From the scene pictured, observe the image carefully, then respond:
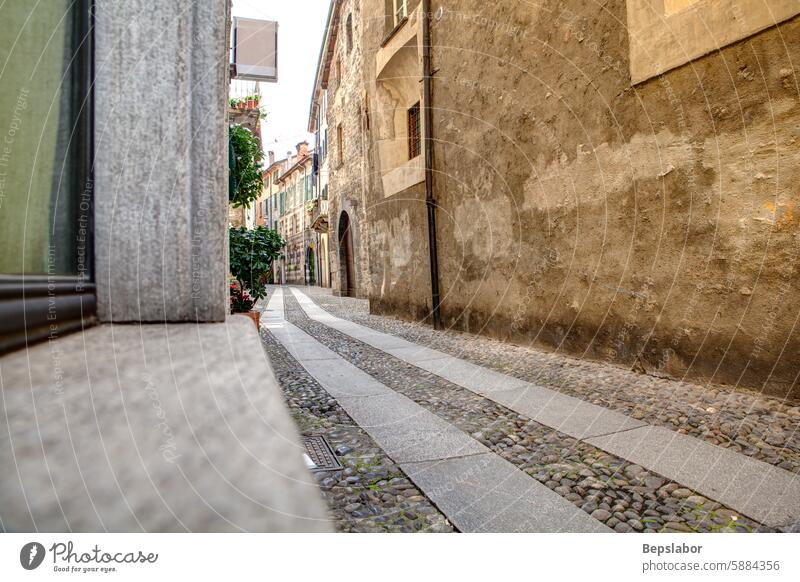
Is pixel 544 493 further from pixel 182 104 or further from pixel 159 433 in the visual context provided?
pixel 182 104

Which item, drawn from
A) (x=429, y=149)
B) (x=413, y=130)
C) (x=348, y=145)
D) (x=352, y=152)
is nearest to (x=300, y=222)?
→ (x=348, y=145)

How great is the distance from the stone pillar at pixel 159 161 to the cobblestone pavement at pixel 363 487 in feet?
2.93

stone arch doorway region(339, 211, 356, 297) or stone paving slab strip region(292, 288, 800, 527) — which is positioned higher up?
stone arch doorway region(339, 211, 356, 297)

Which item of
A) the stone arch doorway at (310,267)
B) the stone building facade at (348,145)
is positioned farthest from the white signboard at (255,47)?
the stone arch doorway at (310,267)

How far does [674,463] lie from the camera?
208 centimetres

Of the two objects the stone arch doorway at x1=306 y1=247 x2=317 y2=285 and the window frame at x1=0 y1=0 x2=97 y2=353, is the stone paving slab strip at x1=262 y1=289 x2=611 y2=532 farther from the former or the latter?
the stone arch doorway at x1=306 y1=247 x2=317 y2=285

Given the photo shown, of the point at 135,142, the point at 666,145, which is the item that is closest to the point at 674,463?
the point at 135,142

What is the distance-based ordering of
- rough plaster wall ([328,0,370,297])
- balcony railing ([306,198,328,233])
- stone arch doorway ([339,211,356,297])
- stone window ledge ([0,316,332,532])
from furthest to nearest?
balcony railing ([306,198,328,233]) < stone arch doorway ([339,211,356,297]) < rough plaster wall ([328,0,370,297]) < stone window ledge ([0,316,332,532])

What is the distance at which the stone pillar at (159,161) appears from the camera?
1246 mm

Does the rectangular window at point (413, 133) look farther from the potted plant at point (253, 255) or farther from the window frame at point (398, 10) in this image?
the potted plant at point (253, 255)

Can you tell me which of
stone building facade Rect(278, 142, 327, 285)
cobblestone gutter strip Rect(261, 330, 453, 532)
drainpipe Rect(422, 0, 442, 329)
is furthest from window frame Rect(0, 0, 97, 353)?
stone building facade Rect(278, 142, 327, 285)

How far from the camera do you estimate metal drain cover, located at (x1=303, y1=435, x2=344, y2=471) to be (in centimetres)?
213

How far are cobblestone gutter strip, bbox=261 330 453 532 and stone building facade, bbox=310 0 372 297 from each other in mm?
7824

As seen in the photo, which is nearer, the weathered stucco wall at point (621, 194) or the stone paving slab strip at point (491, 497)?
the stone paving slab strip at point (491, 497)
